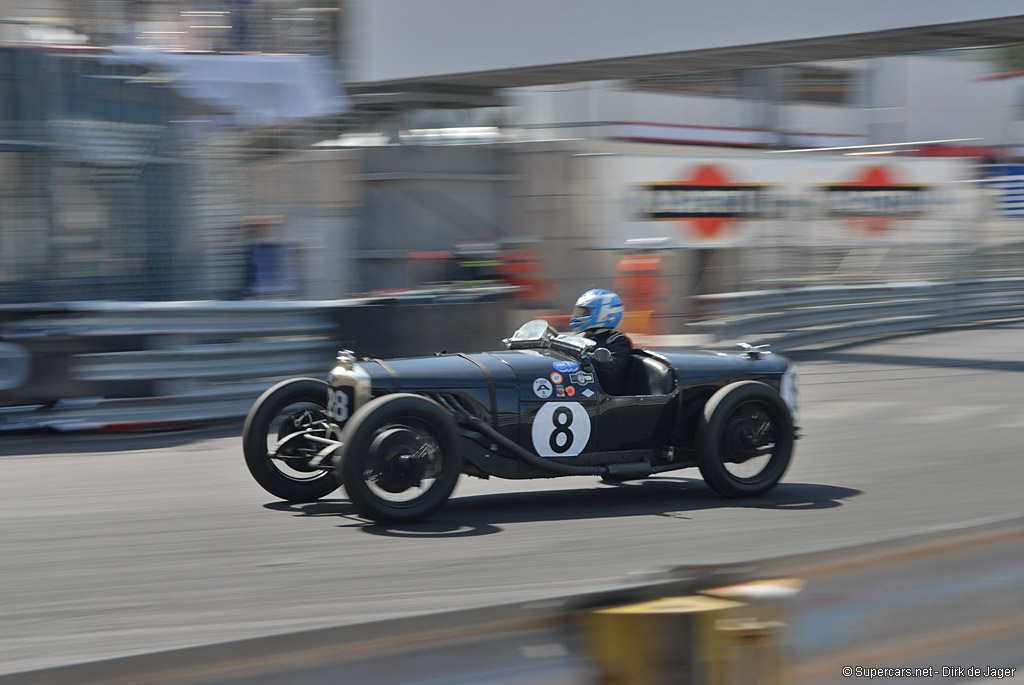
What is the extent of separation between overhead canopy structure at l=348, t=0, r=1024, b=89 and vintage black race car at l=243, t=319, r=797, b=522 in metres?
6.16

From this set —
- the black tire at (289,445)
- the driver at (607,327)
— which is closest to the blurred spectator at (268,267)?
the black tire at (289,445)

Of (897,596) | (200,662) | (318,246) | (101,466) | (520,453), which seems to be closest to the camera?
(200,662)

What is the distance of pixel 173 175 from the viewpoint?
11141 mm

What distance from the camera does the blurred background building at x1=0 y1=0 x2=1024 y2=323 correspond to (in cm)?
1055

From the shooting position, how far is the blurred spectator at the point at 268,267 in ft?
43.4

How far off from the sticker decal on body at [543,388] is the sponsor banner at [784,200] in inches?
395


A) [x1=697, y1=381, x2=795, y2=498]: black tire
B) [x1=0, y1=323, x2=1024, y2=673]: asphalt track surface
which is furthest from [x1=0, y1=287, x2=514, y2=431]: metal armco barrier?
[x1=697, y1=381, x2=795, y2=498]: black tire

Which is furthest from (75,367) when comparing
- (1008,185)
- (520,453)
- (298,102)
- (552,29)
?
(1008,185)

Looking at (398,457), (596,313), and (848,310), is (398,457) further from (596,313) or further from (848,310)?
(848,310)

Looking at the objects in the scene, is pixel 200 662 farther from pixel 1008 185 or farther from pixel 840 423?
pixel 1008 185

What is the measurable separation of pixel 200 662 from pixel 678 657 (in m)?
1.01

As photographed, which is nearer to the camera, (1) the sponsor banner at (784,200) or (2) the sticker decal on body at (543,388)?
(2) the sticker decal on body at (543,388)

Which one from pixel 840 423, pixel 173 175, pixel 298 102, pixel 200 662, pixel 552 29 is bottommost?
pixel 840 423

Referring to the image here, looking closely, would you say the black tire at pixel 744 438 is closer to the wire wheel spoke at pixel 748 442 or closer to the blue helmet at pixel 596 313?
the wire wheel spoke at pixel 748 442
